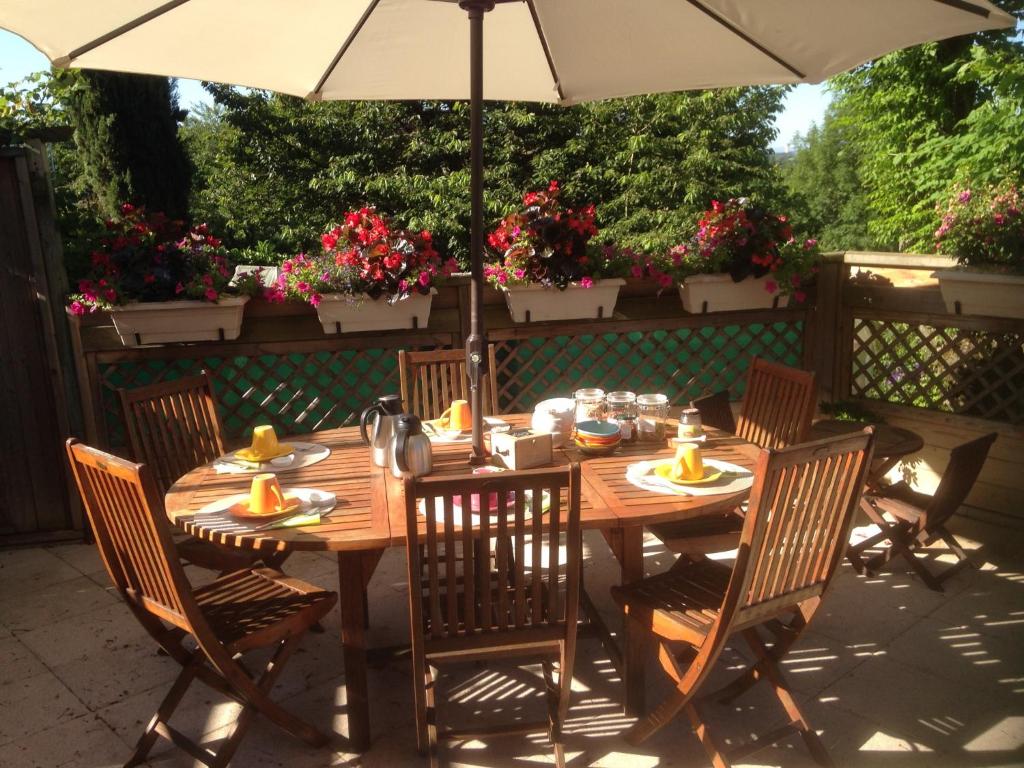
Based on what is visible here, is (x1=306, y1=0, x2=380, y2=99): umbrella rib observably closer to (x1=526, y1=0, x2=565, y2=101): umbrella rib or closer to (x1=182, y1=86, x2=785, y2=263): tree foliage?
(x1=526, y1=0, x2=565, y2=101): umbrella rib

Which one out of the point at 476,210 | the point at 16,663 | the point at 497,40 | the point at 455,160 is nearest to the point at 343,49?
the point at 497,40

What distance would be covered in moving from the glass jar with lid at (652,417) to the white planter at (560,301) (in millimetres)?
1079

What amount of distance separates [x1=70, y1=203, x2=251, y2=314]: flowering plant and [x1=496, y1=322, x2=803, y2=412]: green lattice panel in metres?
1.34

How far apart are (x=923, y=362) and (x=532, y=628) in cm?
288

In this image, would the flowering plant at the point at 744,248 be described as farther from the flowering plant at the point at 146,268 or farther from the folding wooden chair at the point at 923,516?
the flowering plant at the point at 146,268

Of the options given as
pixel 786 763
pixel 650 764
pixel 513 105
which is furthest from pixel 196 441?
pixel 513 105

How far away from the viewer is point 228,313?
3494mm

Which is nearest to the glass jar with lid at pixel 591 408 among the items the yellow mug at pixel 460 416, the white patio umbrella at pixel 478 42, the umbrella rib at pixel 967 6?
the yellow mug at pixel 460 416

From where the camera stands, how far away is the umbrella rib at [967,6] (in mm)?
2074

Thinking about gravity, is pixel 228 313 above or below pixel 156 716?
above

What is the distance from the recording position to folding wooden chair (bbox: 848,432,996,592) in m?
2.95

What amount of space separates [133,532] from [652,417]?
1.60 meters

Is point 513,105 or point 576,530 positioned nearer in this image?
point 576,530

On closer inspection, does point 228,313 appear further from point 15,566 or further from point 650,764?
point 650,764
